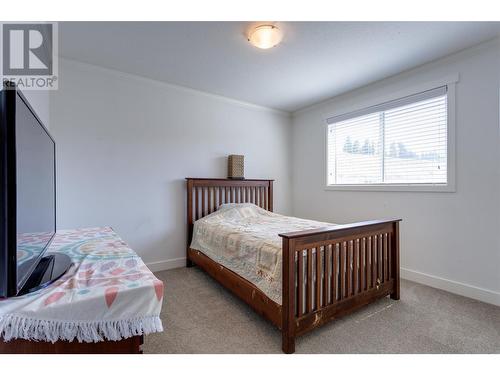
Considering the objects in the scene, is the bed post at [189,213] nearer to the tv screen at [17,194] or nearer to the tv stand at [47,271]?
the tv stand at [47,271]

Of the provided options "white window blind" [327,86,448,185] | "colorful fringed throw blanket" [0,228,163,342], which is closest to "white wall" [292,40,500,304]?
"white window blind" [327,86,448,185]

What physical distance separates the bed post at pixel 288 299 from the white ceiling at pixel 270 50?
170cm

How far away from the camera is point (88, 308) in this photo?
804 mm

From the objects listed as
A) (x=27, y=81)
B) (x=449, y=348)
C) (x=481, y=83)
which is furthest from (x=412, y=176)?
(x=27, y=81)

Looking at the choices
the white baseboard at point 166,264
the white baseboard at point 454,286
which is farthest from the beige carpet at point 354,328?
the white baseboard at point 166,264

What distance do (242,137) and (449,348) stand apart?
10.3 feet

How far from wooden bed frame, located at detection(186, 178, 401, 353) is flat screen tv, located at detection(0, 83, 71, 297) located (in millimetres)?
1200

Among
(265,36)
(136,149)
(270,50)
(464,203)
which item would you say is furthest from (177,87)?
(464,203)

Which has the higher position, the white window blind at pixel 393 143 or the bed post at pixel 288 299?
the white window blind at pixel 393 143

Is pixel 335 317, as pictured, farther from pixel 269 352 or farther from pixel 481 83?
pixel 481 83

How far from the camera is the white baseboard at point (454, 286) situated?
215 centimetres

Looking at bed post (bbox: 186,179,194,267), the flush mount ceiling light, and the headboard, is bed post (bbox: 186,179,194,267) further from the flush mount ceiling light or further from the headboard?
the flush mount ceiling light

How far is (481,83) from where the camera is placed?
2.21 metres
